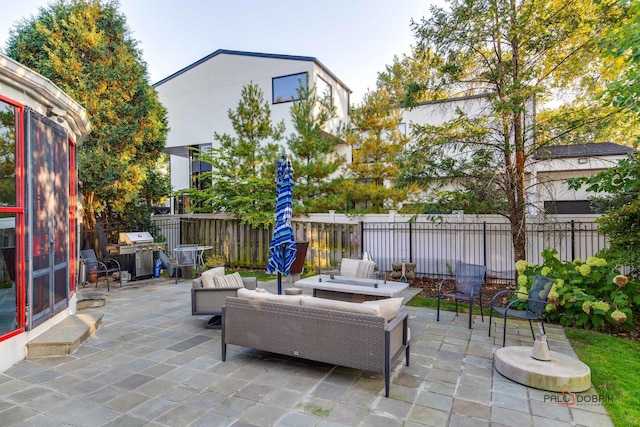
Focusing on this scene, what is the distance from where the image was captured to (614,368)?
12.4 feet

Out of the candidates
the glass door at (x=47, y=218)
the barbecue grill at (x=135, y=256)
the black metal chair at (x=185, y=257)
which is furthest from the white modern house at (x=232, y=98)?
the glass door at (x=47, y=218)

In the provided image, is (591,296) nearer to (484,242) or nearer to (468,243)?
(484,242)

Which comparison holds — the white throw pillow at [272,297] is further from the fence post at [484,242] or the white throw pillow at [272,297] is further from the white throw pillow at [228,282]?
the fence post at [484,242]

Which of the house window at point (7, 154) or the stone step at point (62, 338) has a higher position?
the house window at point (7, 154)

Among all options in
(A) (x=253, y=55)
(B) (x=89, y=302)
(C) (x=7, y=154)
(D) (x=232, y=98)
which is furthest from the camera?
(D) (x=232, y=98)

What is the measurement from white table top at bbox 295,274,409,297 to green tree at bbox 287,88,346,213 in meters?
4.68

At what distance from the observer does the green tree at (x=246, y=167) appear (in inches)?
415

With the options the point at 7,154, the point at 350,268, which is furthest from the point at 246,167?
the point at 7,154

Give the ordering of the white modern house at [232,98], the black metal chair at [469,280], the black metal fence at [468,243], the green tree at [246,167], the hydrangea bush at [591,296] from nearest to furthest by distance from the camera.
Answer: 1. the hydrangea bush at [591,296]
2. the black metal chair at [469,280]
3. the black metal fence at [468,243]
4. the green tree at [246,167]
5. the white modern house at [232,98]

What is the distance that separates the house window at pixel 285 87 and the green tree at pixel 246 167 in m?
2.75

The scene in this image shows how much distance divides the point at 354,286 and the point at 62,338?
12.8 feet

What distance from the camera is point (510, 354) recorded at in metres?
3.73

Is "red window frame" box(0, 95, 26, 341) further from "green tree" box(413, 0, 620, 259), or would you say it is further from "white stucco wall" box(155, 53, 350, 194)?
"white stucco wall" box(155, 53, 350, 194)

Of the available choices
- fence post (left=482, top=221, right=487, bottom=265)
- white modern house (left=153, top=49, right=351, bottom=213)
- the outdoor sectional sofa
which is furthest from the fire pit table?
white modern house (left=153, top=49, right=351, bottom=213)
